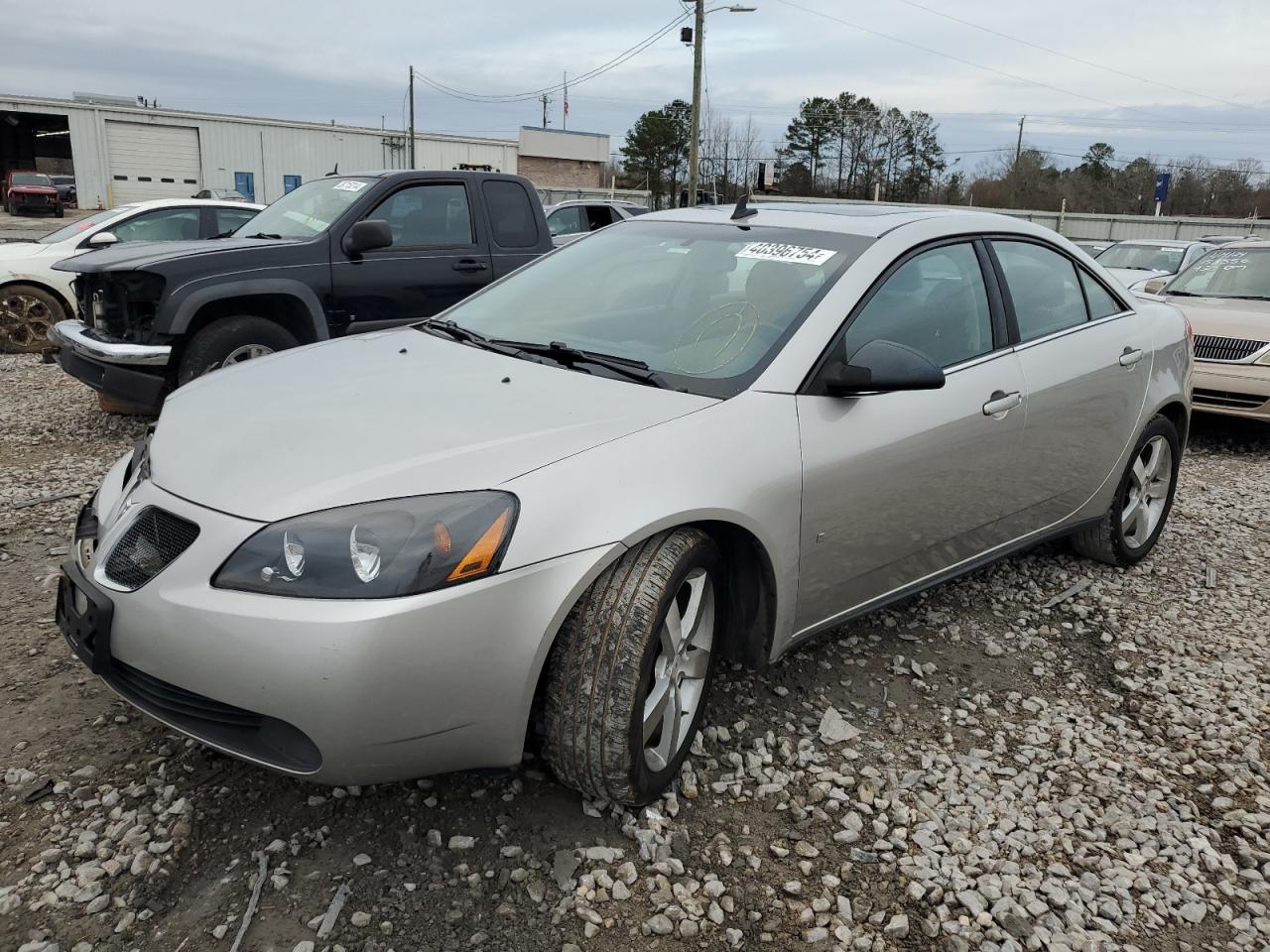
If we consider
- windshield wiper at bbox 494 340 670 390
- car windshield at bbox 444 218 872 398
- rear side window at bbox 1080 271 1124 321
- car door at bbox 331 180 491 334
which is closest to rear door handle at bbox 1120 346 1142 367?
rear side window at bbox 1080 271 1124 321

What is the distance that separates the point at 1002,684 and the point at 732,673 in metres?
0.99

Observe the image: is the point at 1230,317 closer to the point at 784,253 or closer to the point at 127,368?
the point at 784,253

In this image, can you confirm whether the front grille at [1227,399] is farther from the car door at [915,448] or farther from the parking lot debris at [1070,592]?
the car door at [915,448]

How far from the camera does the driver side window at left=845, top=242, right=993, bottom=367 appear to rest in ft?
10.3

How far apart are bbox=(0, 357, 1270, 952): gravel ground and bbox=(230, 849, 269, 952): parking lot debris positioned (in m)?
0.01

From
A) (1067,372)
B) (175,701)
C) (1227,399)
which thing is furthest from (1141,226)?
(175,701)

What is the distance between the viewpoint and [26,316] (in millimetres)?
9000

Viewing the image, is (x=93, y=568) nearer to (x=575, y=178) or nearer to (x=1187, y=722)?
(x=1187, y=722)

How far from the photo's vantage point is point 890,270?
3213 millimetres

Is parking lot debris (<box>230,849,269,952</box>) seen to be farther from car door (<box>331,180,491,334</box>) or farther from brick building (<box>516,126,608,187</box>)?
brick building (<box>516,126,608,187</box>)

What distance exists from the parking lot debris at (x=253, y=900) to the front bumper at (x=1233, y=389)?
7.20 m

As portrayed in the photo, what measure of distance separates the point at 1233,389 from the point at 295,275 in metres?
6.94

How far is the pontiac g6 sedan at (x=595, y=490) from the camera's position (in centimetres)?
213

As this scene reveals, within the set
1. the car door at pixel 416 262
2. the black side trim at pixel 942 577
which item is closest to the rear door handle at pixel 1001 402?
the black side trim at pixel 942 577
